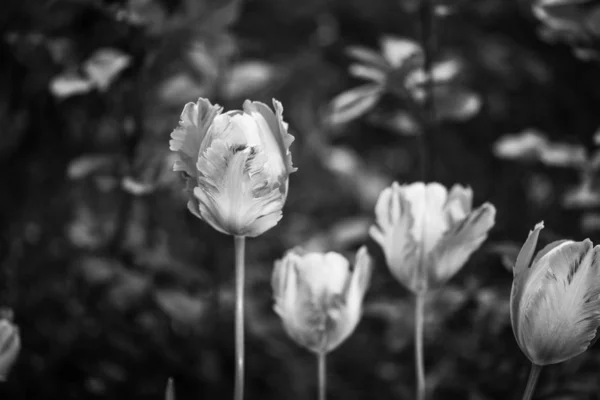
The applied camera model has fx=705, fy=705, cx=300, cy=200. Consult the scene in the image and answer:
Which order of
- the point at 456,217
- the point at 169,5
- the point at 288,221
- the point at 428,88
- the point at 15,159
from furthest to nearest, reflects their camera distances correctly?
the point at 288,221, the point at 15,159, the point at 169,5, the point at 428,88, the point at 456,217

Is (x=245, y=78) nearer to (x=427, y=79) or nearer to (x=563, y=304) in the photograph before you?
(x=427, y=79)

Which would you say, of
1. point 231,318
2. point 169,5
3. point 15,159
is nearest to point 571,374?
point 231,318

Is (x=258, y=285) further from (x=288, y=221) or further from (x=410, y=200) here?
(x=410, y=200)

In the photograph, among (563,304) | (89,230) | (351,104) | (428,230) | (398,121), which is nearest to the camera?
(563,304)

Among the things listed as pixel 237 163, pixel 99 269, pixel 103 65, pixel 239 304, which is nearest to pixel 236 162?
pixel 237 163

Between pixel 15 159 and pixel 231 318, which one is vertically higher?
pixel 15 159

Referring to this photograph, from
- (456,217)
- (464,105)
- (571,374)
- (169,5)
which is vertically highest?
(169,5)

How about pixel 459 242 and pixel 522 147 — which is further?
pixel 522 147
